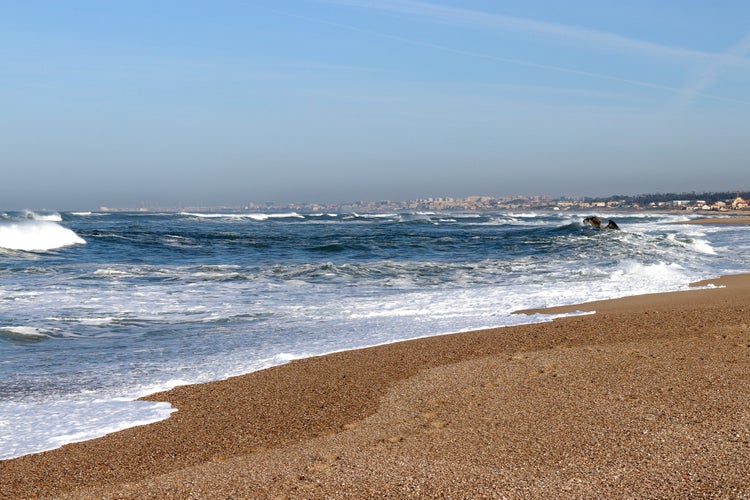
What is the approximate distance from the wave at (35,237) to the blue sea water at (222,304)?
218 mm

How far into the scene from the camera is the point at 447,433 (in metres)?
4.44

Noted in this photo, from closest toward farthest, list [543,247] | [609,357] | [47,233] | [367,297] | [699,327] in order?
[609,357] < [699,327] < [367,297] < [543,247] < [47,233]

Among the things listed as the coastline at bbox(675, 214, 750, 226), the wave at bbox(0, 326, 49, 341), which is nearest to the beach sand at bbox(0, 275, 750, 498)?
the wave at bbox(0, 326, 49, 341)

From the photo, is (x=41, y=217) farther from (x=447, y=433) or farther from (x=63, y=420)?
(x=447, y=433)

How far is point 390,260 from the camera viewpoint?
20625 millimetres

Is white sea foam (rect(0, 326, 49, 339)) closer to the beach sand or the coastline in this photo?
the beach sand

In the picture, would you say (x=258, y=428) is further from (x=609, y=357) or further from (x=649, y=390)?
(x=609, y=357)

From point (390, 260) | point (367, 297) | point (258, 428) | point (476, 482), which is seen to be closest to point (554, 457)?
point (476, 482)

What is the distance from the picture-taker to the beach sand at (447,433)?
11.8ft

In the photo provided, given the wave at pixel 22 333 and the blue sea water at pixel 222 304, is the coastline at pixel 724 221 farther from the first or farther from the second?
the wave at pixel 22 333

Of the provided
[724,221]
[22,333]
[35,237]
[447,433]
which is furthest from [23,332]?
[724,221]

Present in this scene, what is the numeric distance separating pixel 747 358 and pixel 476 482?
12.6 ft

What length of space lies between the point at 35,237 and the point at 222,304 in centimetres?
1803

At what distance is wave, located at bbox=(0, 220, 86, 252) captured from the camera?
24.8 m
